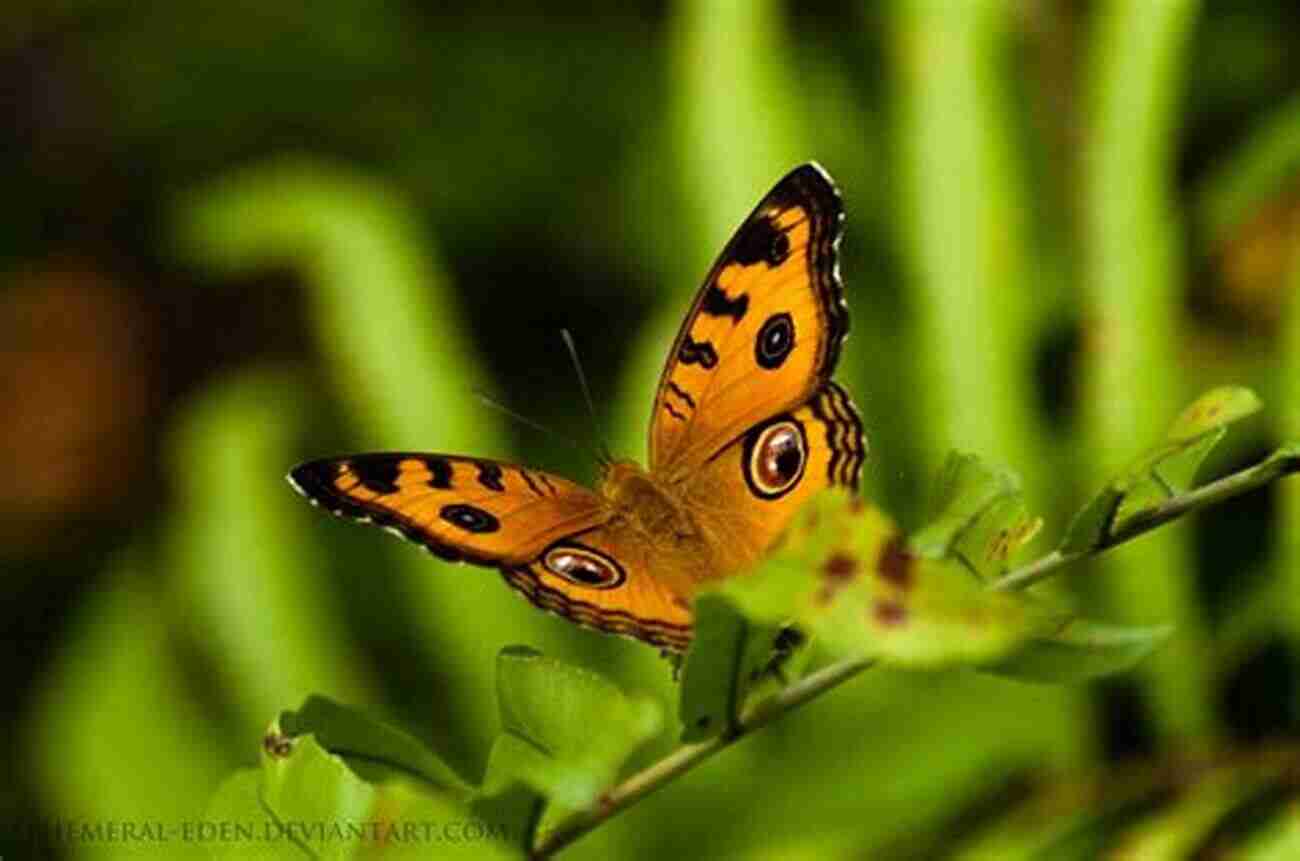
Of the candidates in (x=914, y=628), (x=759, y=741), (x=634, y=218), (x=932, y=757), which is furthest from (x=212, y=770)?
(x=914, y=628)

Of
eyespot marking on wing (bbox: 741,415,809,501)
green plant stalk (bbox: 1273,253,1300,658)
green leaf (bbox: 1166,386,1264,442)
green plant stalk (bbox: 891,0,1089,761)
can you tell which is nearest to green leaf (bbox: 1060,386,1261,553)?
green leaf (bbox: 1166,386,1264,442)

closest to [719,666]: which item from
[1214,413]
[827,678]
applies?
[827,678]

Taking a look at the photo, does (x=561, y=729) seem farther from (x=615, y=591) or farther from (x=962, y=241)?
(x=962, y=241)

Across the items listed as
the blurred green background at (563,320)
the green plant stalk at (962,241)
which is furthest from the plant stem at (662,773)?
the green plant stalk at (962,241)

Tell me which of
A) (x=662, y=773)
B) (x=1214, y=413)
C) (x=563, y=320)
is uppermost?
(x=1214, y=413)

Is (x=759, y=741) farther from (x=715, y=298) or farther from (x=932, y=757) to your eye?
(x=715, y=298)

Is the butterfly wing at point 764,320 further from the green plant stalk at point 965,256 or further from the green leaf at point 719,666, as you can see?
the green plant stalk at point 965,256

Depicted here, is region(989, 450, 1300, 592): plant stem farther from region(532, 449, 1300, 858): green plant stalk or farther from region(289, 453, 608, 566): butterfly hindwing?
region(289, 453, 608, 566): butterfly hindwing
